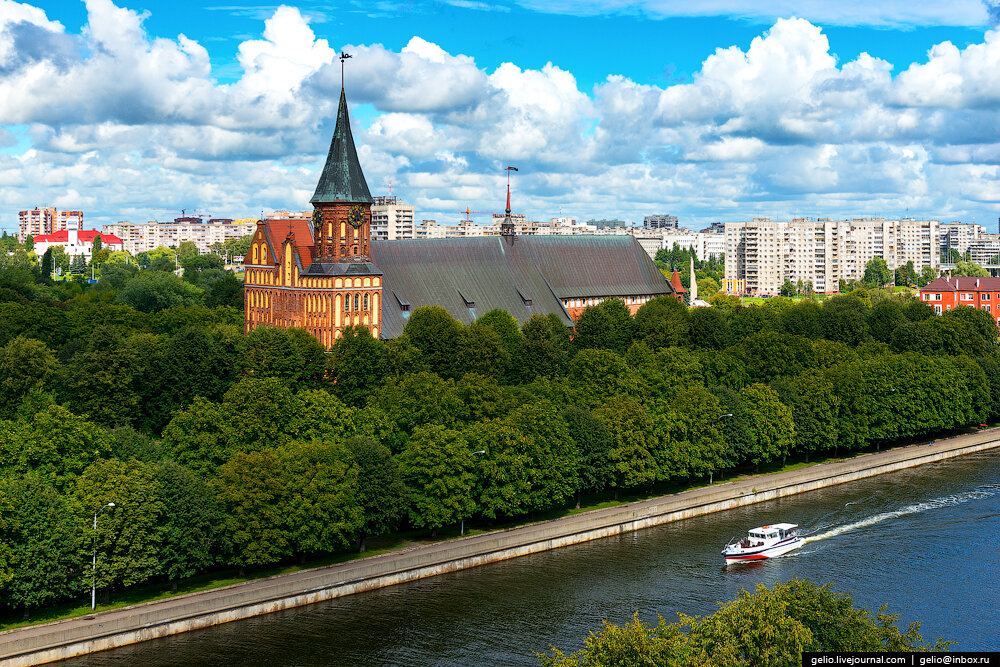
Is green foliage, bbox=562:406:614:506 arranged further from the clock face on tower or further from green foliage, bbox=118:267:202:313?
green foliage, bbox=118:267:202:313

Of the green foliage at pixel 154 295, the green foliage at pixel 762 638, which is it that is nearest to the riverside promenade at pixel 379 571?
the green foliage at pixel 762 638

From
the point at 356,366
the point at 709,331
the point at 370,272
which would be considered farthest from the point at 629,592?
the point at 709,331

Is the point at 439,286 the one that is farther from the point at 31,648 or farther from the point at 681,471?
the point at 31,648

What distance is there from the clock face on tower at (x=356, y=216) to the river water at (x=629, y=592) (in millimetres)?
43956

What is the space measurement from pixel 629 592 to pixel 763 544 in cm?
1180

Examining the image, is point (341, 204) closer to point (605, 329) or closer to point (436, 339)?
point (436, 339)

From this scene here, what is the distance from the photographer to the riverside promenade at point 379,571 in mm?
54562

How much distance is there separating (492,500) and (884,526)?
89.1 ft

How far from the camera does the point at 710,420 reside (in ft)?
283

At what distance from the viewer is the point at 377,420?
7606cm

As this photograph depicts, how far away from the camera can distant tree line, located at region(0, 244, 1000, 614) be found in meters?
60.7

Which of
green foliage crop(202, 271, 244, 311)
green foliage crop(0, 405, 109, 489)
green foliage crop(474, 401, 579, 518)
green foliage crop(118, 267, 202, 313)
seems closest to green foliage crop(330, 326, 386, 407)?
green foliage crop(474, 401, 579, 518)

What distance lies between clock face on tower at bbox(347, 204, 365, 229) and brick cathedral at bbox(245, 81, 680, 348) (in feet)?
0.30

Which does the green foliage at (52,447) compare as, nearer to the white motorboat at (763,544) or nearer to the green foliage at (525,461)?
the green foliage at (525,461)
